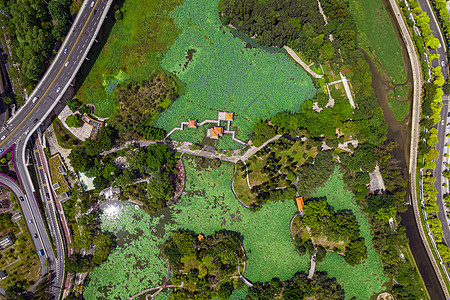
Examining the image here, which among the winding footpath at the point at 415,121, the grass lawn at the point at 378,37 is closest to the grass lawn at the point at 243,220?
the winding footpath at the point at 415,121

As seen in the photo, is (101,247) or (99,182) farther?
(101,247)

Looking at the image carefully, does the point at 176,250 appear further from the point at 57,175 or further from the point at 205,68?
the point at 205,68

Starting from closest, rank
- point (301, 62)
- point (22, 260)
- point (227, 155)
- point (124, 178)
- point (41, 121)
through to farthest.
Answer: point (124, 178), point (22, 260), point (41, 121), point (227, 155), point (301, 62)

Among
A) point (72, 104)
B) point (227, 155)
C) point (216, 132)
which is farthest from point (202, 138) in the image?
point (72, 104)

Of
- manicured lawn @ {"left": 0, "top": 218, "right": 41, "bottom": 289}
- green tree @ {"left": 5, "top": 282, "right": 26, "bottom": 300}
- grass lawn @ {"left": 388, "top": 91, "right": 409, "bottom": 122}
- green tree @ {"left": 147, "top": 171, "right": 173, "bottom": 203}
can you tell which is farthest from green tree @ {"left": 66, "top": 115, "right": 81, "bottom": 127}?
grass lawn @ {"left": 388, "top": 91, "right": 409, "bottom": 122}

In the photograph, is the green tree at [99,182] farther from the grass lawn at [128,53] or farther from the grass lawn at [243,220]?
the grass lawn at [243,220]

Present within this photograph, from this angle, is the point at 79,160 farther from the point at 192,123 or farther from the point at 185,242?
the point at 185,242

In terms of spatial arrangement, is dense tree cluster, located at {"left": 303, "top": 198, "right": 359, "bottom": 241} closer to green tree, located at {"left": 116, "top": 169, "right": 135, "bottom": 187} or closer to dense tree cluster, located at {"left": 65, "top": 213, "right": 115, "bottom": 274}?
green tree, located at {"left": 116, "top": 169, "right": 135, "bottom": 187}
